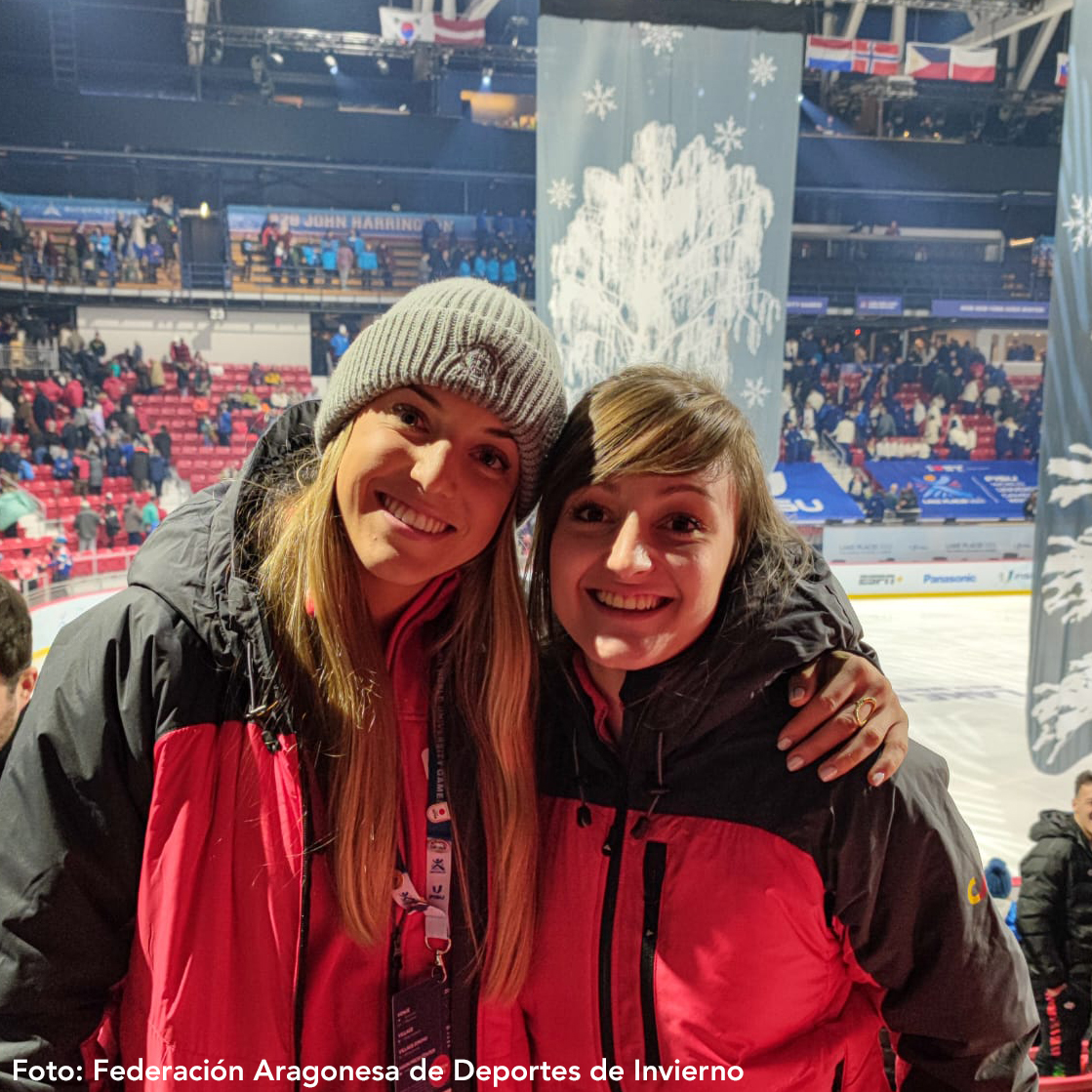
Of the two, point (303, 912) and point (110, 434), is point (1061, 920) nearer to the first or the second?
point (303, 912)

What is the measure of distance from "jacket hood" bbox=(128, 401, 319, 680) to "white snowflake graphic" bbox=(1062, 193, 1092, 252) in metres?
2.78

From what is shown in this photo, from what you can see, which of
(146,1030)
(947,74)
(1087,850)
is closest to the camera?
(146,1030)

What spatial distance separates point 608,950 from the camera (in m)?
0.90

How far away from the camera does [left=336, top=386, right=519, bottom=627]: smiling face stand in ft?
2.85

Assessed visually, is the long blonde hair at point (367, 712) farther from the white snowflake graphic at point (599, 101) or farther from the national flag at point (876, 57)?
the national flag at point (876, 57)

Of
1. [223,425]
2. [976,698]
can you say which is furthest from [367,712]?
[223,425]

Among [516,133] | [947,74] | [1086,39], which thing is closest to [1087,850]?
[1086,39]

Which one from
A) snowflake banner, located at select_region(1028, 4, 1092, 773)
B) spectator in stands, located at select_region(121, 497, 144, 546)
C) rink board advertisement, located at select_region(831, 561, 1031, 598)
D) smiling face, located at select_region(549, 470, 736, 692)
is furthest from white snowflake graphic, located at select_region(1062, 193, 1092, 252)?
spectator in stands, located at select_region(121, 497, 144, 546)

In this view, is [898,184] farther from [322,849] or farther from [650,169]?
[322,849]

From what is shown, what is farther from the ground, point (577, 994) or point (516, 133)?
point (516, 133)

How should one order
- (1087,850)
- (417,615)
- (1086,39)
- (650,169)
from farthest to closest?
(650,169), (1086,39), (1087,850), (417,615)

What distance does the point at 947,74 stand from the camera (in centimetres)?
904

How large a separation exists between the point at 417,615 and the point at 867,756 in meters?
0.50

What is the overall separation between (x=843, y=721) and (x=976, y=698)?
5.42 metres
